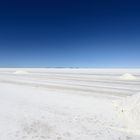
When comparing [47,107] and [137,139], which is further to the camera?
[47,107]

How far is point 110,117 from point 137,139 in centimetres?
176

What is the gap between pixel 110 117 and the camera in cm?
642

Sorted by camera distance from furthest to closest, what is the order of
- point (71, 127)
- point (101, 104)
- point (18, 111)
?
point (101, 104), point (18, 111), point (71, 127)

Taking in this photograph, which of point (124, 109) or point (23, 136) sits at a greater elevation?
point (124, 109)

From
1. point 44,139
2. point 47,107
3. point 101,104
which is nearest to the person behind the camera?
point 44,139

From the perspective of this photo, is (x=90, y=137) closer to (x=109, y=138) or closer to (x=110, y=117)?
(x=109, y=138)

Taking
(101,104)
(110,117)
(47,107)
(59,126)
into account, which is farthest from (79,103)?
(59,126)

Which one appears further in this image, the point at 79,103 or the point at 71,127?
the point at 79,103

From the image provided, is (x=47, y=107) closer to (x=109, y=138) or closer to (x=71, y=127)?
(x=71, y=127)

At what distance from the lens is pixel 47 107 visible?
7824mm

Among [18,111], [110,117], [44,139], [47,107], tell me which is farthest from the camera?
[47,107]

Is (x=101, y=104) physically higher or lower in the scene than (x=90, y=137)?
higher

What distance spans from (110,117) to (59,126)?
6.53ft

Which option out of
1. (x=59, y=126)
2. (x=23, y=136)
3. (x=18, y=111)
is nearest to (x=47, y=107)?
(x=18, y=111)
